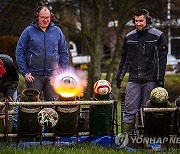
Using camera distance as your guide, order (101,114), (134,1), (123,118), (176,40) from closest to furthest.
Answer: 1. (101,114)
2. (123,118)
3. (134,1)
4. (176,40)

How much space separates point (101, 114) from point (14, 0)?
14281 millimetres

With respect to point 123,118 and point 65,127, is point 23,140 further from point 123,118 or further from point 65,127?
point 123,118

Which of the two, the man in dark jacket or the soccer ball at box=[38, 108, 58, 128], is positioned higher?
the man in dark jacket

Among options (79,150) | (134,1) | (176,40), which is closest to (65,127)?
(79,150)

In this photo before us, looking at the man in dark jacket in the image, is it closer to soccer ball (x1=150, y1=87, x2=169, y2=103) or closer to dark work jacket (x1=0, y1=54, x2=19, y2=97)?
soccer ball (x1=150, y1=87, x2=169, y2=103)

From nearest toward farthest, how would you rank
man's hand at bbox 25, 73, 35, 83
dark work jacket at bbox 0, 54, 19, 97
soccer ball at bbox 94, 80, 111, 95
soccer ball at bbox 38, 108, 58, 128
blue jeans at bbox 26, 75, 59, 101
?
soccer ball at bbox 38, 108, 58, 128 → soccer ball at bbox 94, 80, 111, 95 → dark work jacket at bbox 0, 54, 19, 97 → man's hand at bbox 25, 73, 35, 83 → blue jeans at bbox 26, 75, 59, 101

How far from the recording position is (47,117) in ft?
23.1

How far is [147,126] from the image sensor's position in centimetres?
725

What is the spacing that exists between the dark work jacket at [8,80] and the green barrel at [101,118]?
1099 mm

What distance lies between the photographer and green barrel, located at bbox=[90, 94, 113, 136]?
7.51m

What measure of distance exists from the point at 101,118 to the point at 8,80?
4.39 ft

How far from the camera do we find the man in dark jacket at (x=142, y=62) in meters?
8.16

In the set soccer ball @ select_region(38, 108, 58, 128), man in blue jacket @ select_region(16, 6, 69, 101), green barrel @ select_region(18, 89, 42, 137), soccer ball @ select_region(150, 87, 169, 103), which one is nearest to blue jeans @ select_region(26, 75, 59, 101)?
man in blue jacket @ select_region(16, 6, 69, 101)

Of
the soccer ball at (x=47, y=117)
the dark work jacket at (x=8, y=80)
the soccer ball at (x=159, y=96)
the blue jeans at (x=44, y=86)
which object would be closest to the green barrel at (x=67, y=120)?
the soccer ball at (x=47, y=117)
